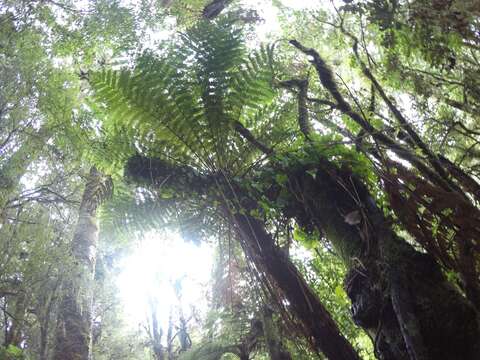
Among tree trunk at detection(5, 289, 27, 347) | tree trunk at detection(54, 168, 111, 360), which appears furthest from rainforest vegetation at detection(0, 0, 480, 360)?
tree trunk at detection(5, 289, 27, 347)

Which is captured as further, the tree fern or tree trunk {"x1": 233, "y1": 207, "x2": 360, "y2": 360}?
the tree fern

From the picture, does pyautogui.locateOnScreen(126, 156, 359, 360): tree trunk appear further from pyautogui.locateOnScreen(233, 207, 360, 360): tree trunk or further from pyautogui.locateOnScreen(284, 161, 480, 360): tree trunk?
pyautogui.locateOnScreen(284, 161, 480, 360): tree trunk

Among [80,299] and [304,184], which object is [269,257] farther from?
[80,299]

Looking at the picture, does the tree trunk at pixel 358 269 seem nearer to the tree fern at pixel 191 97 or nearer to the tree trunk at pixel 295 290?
the tree trunk at pixel 295 290


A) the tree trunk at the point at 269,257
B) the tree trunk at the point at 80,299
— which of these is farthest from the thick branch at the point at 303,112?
the tree trunk at the point at 80,299

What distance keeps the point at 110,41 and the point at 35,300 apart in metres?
3.83

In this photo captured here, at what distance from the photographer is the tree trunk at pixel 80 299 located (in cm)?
402

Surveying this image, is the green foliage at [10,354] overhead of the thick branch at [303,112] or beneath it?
beneath

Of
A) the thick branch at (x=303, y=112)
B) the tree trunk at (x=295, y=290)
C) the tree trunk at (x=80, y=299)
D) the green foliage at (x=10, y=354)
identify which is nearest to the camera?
the tree trunk at (x=295, y=290)

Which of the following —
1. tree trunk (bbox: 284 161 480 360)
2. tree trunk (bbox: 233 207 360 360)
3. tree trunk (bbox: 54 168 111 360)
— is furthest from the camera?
tree trunk (bbox: 54 168 111 360)

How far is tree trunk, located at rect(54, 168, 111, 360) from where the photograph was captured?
158 inches

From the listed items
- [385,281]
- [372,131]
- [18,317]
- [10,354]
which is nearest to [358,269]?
[385,281]

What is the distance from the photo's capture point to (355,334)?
4168 mm

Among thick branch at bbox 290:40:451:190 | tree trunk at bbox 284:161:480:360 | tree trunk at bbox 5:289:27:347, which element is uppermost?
tree trunk at bbox 5:289:27:347
